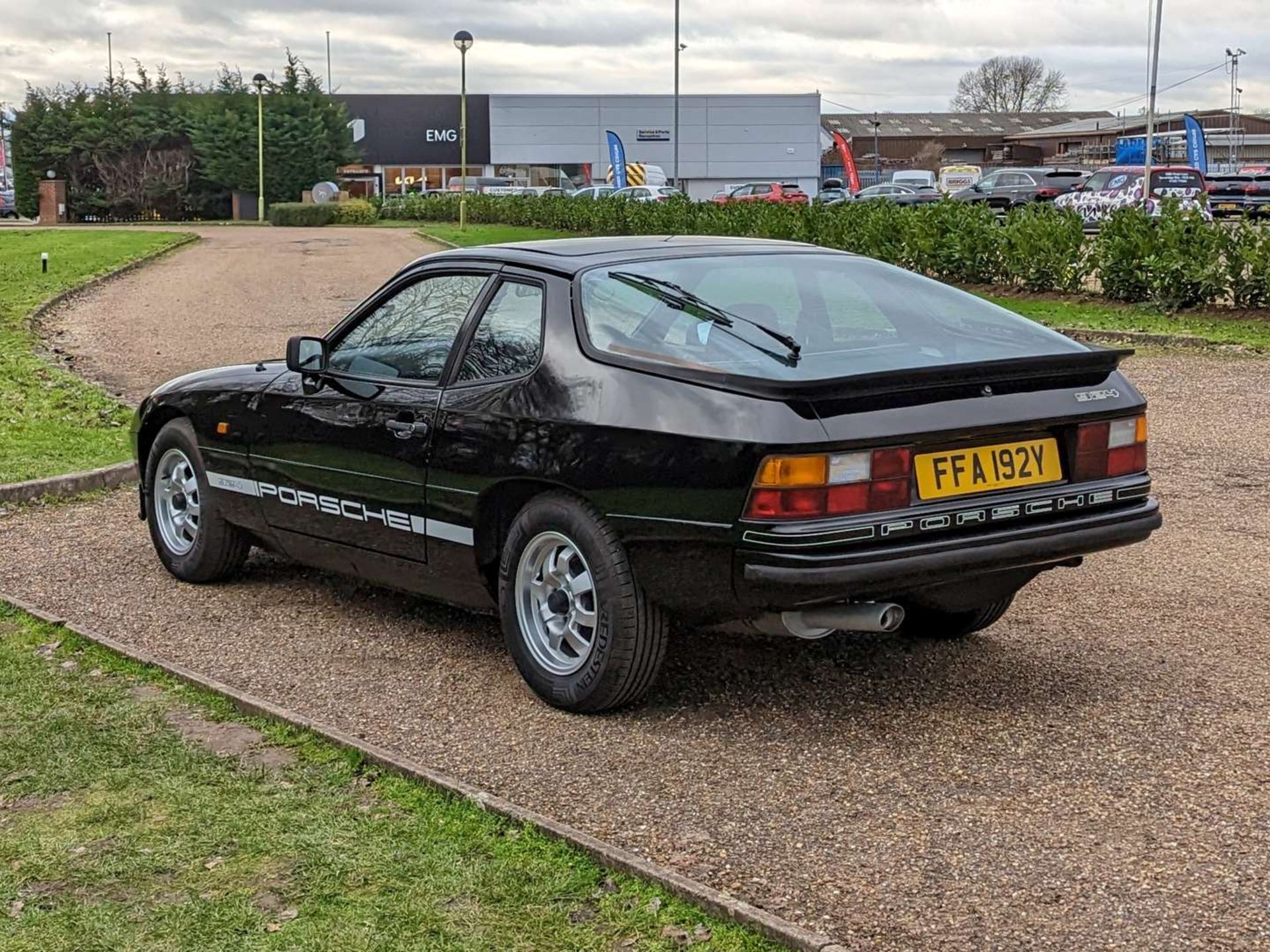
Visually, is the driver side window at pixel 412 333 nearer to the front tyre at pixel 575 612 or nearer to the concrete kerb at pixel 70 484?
the front tyre at pixel 575 612

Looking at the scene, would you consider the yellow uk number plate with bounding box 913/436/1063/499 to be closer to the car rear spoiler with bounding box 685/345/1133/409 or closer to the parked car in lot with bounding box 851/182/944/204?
the car rear spoiler with bounding box 685/345/1133/409

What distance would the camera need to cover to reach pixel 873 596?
4.64m

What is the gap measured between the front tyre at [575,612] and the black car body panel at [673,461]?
0.09 m

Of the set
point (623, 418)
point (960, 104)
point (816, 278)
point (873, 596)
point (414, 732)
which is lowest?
point (414, 732)

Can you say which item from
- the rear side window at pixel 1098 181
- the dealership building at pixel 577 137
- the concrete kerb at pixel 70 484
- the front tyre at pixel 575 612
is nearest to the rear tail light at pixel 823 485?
the front tyre at pixel 575 612

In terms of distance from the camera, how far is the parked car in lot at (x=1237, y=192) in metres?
41.3

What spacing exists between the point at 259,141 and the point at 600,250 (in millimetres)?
62452

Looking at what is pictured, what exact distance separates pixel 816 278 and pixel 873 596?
1.46 meters

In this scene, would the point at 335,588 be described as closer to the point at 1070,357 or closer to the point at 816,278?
the point at 816,278

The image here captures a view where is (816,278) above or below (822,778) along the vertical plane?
above

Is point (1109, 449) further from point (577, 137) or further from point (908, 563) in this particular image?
point (577, 137)

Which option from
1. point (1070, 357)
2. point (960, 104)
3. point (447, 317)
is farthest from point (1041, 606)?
point (960, 104)

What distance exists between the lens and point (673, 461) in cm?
460

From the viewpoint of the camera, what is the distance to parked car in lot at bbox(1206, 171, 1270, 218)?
41.3m
